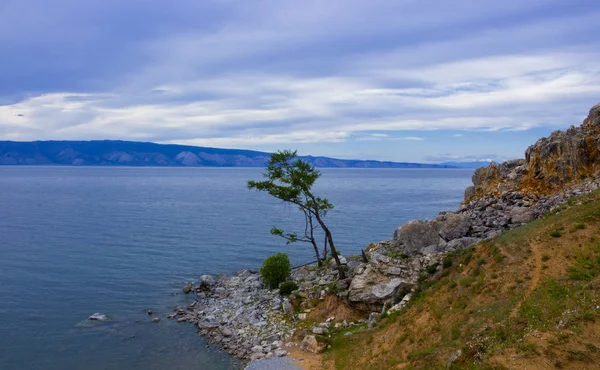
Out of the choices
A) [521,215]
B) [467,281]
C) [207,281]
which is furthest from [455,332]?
[207,281]

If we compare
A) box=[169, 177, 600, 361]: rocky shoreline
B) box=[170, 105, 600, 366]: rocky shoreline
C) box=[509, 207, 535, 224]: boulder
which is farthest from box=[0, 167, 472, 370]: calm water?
box=[509, 207, 535, 224]: boulder

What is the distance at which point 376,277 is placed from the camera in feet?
112

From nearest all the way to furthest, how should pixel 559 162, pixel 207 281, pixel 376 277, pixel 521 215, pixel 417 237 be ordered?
pixel 376 277, pixel 417 237, pixel 521 215, pixel 559 162, pixel 207 281

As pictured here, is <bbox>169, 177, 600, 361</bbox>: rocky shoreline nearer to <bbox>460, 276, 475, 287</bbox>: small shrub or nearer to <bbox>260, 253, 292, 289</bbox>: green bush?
<bbox>260, 253, 292, 289</bbox>: green bush

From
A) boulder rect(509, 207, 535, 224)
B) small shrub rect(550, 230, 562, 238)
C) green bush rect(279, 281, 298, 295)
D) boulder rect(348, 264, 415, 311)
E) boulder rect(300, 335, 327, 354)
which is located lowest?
boulder rect(300, 335, 327, 354)

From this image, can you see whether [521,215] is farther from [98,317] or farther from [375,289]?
[98,317]

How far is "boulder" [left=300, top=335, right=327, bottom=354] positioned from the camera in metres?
29.7

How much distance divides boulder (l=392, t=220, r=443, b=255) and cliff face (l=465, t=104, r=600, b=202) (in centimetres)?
1516

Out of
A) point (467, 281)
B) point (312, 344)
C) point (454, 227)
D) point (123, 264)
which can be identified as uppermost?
point (454, 227)

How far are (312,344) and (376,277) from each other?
739cm

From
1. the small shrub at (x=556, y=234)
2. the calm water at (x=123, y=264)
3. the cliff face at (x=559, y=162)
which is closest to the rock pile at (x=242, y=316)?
the calm water at (x=123, y=264)

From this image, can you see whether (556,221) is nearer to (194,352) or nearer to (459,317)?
(459,317)

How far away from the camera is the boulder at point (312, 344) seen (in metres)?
29.7

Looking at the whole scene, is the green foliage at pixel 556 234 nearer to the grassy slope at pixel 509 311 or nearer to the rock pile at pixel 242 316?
the grassy slope at pixel 509 311
